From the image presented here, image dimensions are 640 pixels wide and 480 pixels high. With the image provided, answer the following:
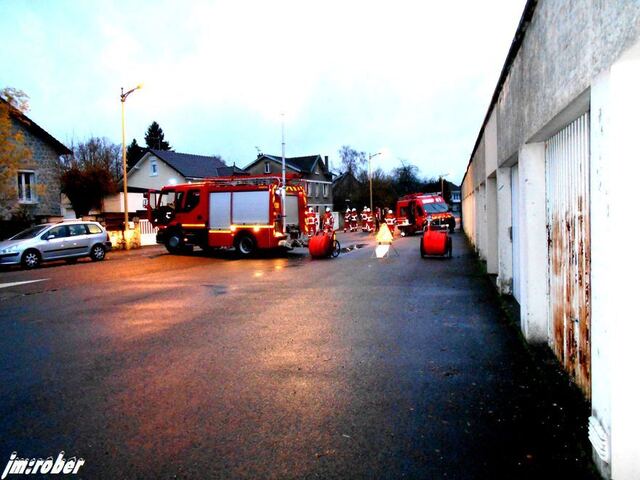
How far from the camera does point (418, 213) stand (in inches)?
1436

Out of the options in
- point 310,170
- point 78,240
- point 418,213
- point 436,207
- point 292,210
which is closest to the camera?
point 78,240

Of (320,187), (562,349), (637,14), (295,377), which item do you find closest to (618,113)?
(637,14)

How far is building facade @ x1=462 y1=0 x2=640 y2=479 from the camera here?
3.03 meters

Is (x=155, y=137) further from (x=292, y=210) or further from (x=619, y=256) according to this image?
(x=619, y=256)

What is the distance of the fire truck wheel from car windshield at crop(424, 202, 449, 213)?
18832 mm

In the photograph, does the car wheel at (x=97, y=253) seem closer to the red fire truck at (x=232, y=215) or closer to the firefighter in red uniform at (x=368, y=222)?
the red fire truck at (x=232, y=215)

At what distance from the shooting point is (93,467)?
11.7ft

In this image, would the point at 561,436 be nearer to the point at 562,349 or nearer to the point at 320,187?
the point at 562,349

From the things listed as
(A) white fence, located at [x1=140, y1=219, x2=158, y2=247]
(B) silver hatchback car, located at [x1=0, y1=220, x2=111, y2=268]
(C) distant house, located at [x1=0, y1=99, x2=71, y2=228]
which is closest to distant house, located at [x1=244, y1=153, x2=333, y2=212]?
(A) white fence, located at [x1=140, y1=219, x2=158, y2=247]

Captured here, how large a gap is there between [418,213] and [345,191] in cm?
4460

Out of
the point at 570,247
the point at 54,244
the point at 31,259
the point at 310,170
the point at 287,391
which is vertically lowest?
the point at 287,391

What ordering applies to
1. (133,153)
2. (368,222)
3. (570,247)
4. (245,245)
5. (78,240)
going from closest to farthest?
(570,247)
(78,240)
(245,245)
(368,222)
(133,153)

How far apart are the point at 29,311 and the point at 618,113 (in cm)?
1005

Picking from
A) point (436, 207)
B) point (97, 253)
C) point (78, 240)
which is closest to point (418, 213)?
point (436, 207)
